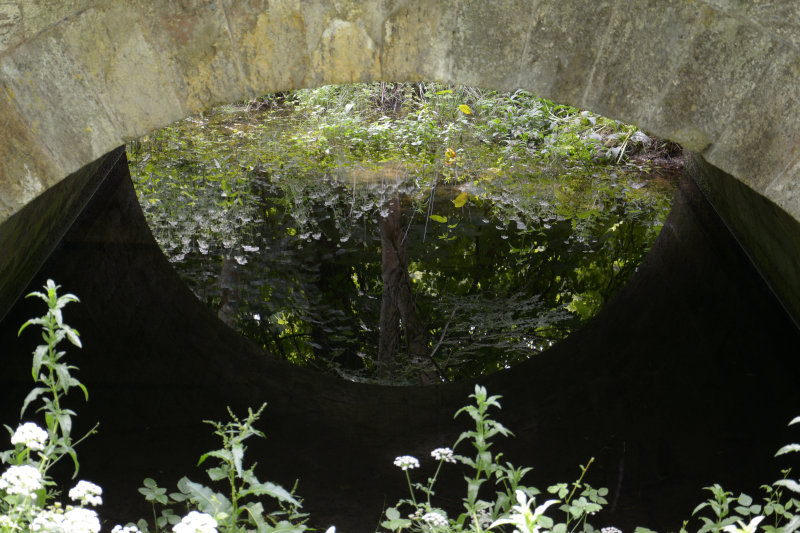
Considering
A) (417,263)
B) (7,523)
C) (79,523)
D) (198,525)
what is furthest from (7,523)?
(417,263)

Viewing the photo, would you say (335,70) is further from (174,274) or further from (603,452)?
(174,274)

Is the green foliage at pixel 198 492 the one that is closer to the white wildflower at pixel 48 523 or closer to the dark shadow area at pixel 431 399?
the white wildflower at pixel 48 523

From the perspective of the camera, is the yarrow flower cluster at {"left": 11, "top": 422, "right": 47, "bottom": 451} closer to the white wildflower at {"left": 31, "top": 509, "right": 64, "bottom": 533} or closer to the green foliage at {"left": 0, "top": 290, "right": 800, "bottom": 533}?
the green foliage at {"left": 0, "top": 290, "right": 800, "bottom": 533}

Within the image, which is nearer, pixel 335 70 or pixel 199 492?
pixel 199 492

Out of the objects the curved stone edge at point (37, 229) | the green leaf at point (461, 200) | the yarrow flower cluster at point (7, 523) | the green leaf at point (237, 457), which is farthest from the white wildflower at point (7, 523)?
the green leaf at point (461, 200)

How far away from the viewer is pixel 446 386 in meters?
4.08

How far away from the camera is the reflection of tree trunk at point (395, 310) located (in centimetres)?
455

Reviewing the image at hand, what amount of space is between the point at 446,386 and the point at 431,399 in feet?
0.53

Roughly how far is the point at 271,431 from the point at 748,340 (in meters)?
2.64

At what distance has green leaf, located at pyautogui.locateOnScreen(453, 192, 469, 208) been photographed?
690 cm

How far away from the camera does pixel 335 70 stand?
224cm

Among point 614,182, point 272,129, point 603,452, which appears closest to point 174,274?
point 603,452

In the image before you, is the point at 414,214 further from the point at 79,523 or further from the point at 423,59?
the point at 79,523

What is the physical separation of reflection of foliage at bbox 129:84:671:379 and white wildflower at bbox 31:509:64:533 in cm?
282
